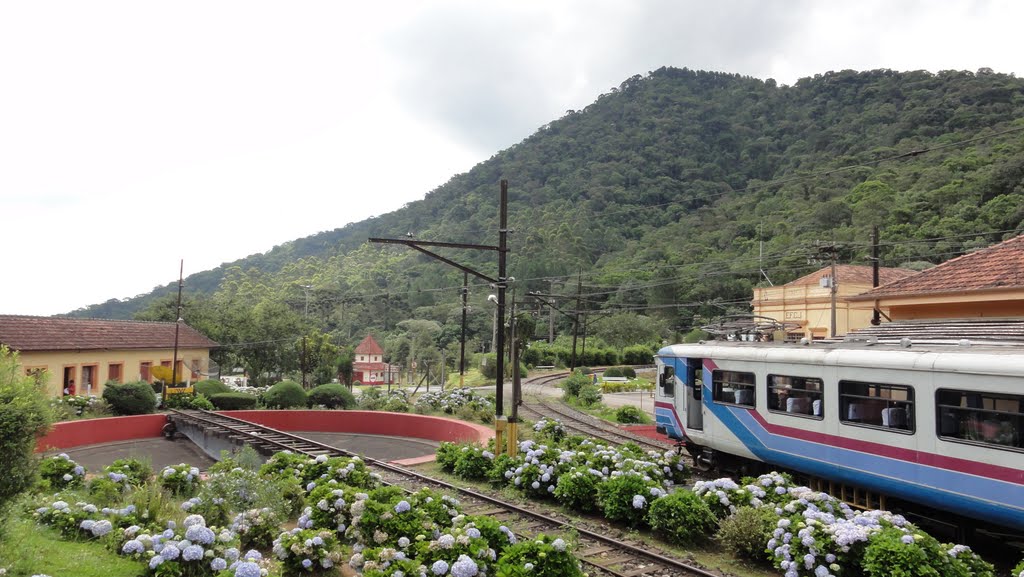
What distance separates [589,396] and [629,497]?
21.7 meters

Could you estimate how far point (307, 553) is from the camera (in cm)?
757

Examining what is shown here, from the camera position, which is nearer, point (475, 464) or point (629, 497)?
point (629, 497)

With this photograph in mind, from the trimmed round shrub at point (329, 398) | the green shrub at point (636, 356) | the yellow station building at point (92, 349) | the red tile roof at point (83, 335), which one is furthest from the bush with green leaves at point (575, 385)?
the green shrub at point (636, 356)

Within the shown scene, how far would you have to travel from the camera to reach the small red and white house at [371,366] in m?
69.6

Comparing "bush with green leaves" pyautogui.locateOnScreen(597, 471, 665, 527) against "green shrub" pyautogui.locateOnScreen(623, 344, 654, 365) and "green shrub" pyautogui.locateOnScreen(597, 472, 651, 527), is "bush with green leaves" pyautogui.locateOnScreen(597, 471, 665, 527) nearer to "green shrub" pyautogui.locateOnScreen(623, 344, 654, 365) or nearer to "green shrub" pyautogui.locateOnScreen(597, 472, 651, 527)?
"green shrub" pyautogui.locateOnScreen(597, 472, 651, 527)

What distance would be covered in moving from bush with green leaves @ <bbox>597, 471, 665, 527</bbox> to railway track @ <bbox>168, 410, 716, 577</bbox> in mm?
304

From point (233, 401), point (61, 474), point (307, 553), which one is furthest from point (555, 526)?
point (233, 401)

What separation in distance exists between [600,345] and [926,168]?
37426 mm

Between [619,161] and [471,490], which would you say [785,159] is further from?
[471,490]

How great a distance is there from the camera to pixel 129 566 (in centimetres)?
699

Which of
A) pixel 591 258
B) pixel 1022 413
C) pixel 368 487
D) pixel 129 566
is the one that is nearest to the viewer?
pixel 129 566

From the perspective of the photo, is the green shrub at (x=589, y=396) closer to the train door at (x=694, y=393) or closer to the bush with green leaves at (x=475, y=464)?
the train door at (x=694, y=393)

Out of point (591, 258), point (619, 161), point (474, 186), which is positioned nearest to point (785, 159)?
point (619, 161)

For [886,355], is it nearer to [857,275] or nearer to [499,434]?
[499,434]
